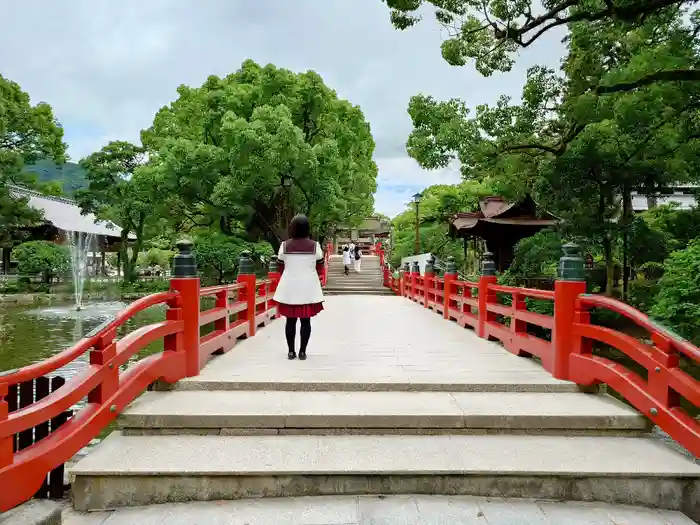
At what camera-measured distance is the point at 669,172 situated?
1185cm

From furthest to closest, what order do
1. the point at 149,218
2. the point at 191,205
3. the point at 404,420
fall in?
the point at 149,218
the point at 191,205
the point at 404,420

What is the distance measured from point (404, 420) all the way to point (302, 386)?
1.19 metres

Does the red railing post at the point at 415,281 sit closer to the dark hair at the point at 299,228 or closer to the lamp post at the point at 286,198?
A: the lamp post at the point at 286,198

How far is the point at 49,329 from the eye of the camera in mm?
14516

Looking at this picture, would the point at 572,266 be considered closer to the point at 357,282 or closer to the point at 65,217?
the point at 357,282

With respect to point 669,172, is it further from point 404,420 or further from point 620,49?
point 404,420

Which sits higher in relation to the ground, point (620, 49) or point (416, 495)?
point (620, 49)

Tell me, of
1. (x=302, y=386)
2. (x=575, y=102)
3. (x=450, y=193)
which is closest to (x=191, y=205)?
(x=450, y=193)

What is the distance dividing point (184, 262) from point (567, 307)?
378 cm

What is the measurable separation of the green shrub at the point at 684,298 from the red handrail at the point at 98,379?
23.9 feet

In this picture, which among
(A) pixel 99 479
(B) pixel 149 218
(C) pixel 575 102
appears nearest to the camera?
(A) pixel 99 479

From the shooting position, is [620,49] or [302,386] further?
[620,49]

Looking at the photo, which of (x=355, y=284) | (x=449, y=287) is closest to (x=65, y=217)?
(x=355, y=284)

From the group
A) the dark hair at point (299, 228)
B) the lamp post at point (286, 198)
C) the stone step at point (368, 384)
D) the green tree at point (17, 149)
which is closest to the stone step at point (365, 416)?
the stone step at point (368, 384)
